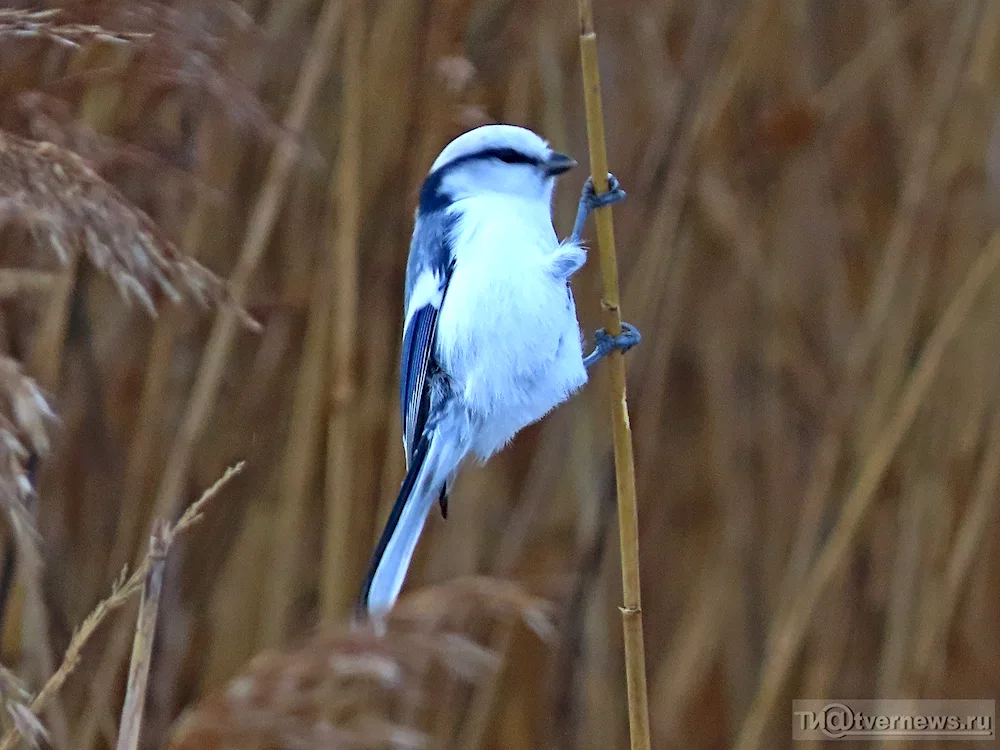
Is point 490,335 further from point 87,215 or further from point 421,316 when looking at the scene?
point 87,215

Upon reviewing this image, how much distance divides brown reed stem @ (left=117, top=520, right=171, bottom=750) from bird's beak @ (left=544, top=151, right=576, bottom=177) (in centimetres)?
42

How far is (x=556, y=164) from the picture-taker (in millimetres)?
732

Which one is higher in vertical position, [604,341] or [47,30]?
[47,30]

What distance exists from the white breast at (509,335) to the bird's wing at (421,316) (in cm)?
1

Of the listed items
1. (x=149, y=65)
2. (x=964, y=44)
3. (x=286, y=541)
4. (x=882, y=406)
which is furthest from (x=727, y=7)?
(x=286, y=541)

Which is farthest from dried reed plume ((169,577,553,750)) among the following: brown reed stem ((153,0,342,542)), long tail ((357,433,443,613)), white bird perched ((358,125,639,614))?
brown reed stem ((153,0,342,542))

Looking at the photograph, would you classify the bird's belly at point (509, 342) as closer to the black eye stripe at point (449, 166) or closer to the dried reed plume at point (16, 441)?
the black eye stripe at point (449, 166)

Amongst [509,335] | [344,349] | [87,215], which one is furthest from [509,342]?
[87,215]

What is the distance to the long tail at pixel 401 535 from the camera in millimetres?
514

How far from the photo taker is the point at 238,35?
0.78m

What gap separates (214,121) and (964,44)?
634 millimetres

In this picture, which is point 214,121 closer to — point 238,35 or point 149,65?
point 238,35

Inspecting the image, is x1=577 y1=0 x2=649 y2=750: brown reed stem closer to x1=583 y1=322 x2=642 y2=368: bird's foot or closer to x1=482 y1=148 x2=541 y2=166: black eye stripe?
x1=583 y1=322 x2=642 y2=368: bird's foot

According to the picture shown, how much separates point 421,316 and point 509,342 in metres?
0.07
